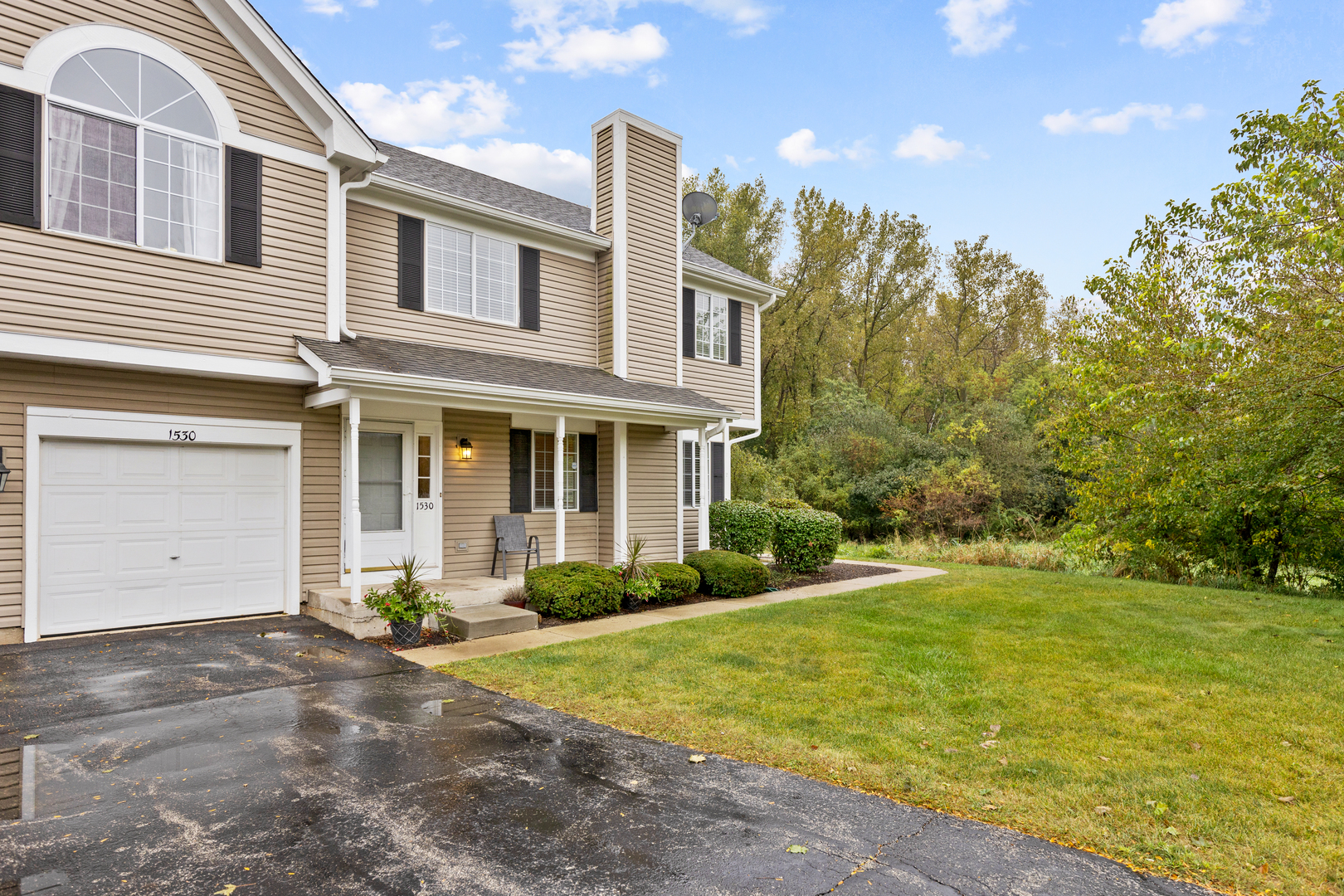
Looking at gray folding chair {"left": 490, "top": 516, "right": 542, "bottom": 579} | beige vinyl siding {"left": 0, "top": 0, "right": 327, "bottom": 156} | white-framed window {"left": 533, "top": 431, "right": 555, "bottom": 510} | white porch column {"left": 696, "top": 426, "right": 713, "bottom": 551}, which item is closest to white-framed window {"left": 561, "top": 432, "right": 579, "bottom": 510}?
white-framed window {"left": 533, "top": 431, "right": 555, "bottom": 510}

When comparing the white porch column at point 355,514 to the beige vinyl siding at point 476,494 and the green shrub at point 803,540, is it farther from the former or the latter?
the green shrub at point 803,540

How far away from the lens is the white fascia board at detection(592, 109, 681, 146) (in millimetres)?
11836

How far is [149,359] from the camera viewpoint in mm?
7102

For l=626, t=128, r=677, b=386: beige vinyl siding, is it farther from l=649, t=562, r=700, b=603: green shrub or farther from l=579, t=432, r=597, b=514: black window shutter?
l=649, t=562, r=700, b=603: green shrub

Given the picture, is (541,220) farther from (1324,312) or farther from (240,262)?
(1324,312)

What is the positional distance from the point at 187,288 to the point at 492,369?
344cm

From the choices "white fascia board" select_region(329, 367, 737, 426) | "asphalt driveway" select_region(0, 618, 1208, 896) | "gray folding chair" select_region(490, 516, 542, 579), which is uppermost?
"white fascia board" select_region(329, 367, 737, 426)

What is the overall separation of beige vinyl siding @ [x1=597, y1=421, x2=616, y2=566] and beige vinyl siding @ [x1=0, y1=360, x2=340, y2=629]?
410cm

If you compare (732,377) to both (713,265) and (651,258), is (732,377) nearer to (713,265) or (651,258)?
(713,265)

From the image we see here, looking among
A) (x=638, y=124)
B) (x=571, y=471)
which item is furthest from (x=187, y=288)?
(x=638, y=124)

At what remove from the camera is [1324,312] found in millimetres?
7645

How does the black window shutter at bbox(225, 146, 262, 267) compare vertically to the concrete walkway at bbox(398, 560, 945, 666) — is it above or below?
above

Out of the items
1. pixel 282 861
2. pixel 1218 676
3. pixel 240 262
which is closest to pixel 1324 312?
pixel 1218 676

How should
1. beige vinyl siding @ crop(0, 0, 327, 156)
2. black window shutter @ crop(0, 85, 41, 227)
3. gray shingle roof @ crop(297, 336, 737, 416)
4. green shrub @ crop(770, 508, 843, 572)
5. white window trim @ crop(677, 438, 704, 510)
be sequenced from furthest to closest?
white window trim @ crop(677, 438, 704, 510)
green shrub @ crop(770, 508, 843, 572)
gray shingle roof @ crop(297, 336, 737, 416)
beige vinyl siding @ crop(0, 0, 327, 156)
black window shutter @ crop(0, 85, 41, 227)
